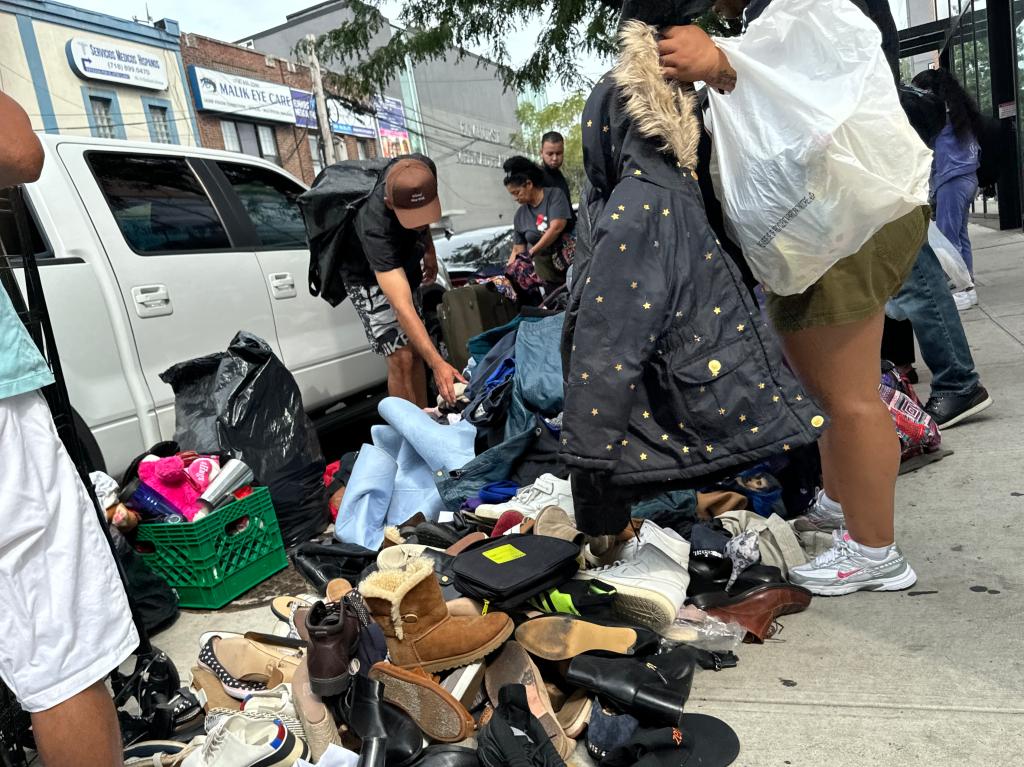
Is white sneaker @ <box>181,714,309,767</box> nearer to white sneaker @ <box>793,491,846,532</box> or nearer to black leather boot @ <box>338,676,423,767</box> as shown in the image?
black leather boot @ <box>338,676,423,767</box>

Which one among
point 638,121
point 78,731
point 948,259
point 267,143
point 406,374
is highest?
point 267,143

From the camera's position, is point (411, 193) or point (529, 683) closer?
point (529, 683)

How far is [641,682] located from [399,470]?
1.98 meters

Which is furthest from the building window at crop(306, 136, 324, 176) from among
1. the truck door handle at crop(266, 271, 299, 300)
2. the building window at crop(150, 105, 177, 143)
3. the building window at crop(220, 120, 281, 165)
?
the truck door handle at crop(266, 271, 299, 300)

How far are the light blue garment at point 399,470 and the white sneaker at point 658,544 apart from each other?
1.16m

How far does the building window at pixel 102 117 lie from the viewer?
71.4 feet

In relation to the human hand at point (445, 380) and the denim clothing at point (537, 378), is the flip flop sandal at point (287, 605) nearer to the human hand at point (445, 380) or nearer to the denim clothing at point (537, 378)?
the denim clothing at point (537, 378)

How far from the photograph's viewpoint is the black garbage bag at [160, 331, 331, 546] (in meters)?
3.44

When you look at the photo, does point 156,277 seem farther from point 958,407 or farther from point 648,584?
point 958,407

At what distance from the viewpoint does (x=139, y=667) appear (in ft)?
7.13

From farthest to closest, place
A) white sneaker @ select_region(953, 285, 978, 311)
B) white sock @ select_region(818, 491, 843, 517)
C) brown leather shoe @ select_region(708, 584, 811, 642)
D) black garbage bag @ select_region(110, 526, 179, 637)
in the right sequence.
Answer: white sneaker @ select_region(953, 285, 978, 311)
black garbage bag @ select_region(110, 526, 179, 637)
white sock @ select_region(818, 491, 843, 517)
brown leather shoe @ select_region(708, 584, 811, 642)

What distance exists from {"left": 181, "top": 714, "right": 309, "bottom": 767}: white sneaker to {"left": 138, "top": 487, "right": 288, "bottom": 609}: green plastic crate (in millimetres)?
1261

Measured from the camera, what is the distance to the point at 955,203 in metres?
6.17

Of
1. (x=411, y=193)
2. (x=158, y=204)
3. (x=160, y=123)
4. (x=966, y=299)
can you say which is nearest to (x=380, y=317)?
(x=411, y=193)
